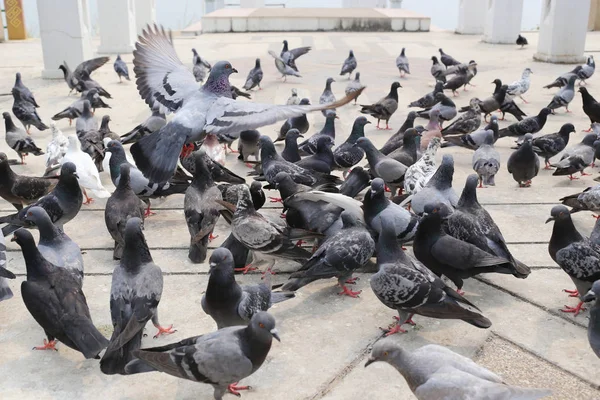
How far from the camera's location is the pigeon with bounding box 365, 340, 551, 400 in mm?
3309

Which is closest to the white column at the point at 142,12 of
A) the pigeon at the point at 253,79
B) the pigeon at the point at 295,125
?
the pigeon at the point at 253,79

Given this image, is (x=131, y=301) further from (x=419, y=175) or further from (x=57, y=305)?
(x=419, y=175)

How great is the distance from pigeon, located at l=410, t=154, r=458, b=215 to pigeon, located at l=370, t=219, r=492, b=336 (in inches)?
56.1

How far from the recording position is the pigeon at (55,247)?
4.89 m

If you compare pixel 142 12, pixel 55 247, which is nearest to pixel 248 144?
pixel 55 247

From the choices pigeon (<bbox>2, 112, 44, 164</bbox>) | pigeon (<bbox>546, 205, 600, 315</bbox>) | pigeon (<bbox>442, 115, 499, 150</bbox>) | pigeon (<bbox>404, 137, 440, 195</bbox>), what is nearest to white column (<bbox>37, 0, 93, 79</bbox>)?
pigeon (<bbox>2, 112, 44, 164</bbox>)

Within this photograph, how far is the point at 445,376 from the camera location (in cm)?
348

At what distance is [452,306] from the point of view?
4473 mm

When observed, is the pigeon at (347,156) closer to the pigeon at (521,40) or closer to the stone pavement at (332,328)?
the stone pavement at (332,328)

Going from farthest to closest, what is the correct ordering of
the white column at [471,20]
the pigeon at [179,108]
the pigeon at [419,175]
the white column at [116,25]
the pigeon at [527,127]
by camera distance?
the white column at [471,20] < the white column at [116,25] < the pigeon at [527,127] < the pigeon at [419,175] < the pigeon at [179,108]

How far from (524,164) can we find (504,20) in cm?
1567

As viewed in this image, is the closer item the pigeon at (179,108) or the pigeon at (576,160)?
the pigeon at (179,108)

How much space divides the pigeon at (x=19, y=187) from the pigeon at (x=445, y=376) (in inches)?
190

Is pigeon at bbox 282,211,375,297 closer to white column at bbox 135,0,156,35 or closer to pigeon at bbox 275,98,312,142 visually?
pigeon at bbox 275,98,312,142
